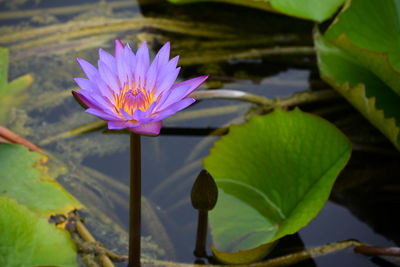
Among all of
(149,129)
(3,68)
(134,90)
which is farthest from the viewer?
(3,68)

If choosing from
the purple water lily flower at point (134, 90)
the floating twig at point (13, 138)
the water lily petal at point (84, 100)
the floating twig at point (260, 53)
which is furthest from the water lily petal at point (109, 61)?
the floating twig at point (260, 53)

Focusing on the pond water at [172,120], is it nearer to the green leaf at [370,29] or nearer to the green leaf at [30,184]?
the green leaf at [30,184]

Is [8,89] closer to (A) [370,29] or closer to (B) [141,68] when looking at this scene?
(B) [141,68]

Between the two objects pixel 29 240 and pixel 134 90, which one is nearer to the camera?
pixel 134 90

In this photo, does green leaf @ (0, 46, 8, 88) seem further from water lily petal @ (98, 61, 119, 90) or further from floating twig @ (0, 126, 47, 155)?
water lily petal @ (98, 61, 119, 90)

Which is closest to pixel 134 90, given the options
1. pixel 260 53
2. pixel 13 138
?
pixel 13 138

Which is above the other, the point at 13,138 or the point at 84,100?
the point at 84,100

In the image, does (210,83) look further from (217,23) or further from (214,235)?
(214,235)
